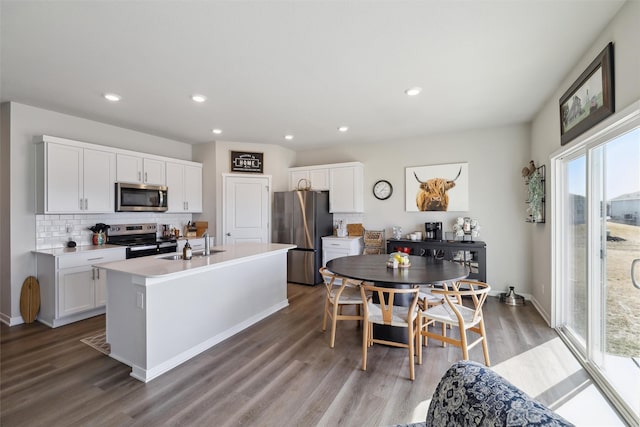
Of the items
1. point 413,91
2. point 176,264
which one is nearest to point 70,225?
point 176,264

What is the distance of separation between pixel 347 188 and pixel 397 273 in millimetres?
2795

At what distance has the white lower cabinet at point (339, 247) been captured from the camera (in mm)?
5012

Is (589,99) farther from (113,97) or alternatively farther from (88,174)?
(88,174)

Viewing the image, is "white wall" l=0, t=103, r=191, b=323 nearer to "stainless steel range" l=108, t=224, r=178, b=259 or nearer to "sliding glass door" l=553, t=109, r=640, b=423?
"stainless steel range" l=108, t=224, r=178, b=259

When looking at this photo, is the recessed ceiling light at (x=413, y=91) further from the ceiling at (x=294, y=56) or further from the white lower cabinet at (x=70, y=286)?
the white lower cabinet at (x=70, y=286)

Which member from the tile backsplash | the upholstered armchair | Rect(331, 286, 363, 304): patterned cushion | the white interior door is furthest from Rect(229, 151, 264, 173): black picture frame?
the upholstered armchair

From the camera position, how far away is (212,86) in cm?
291

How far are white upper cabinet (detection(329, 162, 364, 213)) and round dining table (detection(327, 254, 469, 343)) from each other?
2.00 metres

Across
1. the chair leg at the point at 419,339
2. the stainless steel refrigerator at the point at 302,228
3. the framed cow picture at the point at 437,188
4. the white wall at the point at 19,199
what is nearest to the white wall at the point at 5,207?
the white wall at the point at 19,199

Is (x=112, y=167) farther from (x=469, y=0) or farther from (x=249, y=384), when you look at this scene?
(x=469, y=0)

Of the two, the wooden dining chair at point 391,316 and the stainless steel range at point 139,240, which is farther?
the stainless steel range at point 139,240

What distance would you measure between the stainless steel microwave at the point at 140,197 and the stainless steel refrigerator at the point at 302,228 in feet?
6.23

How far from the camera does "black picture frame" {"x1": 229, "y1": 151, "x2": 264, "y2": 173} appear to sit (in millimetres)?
5289

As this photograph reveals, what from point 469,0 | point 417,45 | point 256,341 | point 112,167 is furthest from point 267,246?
point 469,0
